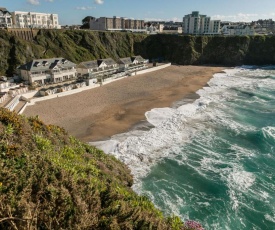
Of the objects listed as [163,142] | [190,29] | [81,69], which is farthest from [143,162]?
[190,29]

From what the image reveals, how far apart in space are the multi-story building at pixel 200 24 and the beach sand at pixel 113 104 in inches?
3181

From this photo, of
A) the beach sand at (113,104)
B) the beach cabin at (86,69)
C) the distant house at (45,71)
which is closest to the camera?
the beach sand at (113,104)

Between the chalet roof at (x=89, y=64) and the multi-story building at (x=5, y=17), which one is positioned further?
the multi-story building at (x=5, y=17)

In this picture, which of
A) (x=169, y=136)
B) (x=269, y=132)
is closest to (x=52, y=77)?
(x=169, y=136)

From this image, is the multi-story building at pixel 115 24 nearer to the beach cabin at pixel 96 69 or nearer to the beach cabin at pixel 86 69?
the beach cabin at pixel 96 69

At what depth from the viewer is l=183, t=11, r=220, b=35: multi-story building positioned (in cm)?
12538

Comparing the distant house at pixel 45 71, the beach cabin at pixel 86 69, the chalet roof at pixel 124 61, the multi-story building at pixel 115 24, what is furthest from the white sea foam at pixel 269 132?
the multi-story building at pixel 115 24

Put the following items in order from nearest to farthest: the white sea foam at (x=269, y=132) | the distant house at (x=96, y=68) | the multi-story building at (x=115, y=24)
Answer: the white sea foam at (x=269, y=132), the distant house at (x=96, y=68), the multi-story building at (x=115, y=24)

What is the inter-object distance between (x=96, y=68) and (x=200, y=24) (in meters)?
93.4

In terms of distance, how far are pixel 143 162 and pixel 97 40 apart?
59.5 meters

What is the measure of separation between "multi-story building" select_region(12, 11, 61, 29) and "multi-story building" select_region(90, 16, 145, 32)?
18.4 m

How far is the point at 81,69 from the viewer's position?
52.6 meters

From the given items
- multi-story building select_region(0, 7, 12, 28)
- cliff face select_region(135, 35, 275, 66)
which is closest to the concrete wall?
multi-story building select_region(0, 7, 12, 28)

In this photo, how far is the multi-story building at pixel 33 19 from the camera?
80.6 meters
